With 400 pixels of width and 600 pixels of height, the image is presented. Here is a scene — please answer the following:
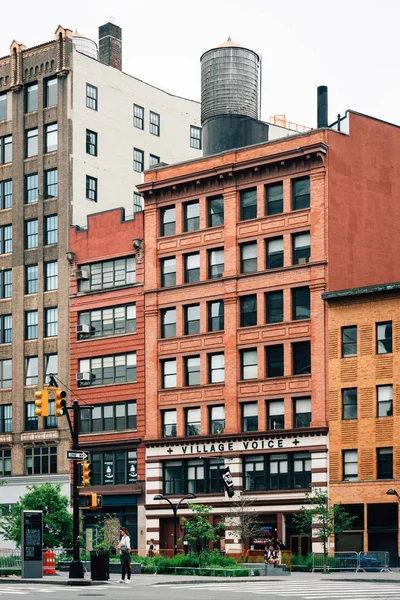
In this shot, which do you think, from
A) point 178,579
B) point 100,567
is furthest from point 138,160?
point 100,567

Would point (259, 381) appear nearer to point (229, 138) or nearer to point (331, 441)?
point (331, 441)

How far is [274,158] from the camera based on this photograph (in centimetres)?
7725

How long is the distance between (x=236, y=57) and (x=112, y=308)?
1906 centimetres

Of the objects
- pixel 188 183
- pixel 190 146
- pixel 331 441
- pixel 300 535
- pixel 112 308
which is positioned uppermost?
pixel 190 146

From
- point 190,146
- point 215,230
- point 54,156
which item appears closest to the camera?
point 215,230

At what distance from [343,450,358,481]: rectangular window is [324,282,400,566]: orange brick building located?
6 cm

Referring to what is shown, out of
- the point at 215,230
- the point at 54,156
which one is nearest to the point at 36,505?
the point at 215,230

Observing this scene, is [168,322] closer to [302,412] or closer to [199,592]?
[302,412]

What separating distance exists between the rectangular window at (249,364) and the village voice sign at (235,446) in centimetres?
415

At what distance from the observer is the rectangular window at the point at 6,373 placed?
297 feet

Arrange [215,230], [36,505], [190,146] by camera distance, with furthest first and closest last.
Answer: [190,146] → [215,230] → [36,505]

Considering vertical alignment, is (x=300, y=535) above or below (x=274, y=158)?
below

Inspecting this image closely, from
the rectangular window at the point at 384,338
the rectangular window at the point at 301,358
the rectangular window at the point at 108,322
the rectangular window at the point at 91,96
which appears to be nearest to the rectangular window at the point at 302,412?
the rectangular window at the point at 301,358

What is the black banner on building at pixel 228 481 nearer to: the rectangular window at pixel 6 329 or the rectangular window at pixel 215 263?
the rectangular window at pixel 215 263
